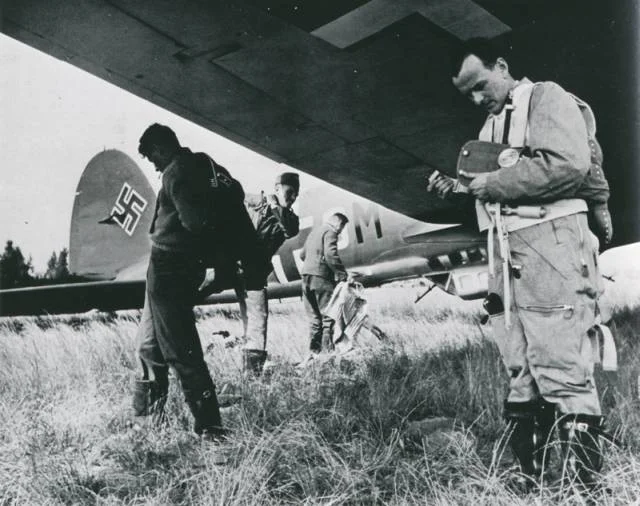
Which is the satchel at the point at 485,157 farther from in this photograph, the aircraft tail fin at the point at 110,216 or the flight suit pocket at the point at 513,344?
the aircraft tail fin at the point at 110,216

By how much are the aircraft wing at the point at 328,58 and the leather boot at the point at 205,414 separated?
4.88 feet

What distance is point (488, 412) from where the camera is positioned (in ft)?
9.12

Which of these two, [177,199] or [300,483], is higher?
[177,199]

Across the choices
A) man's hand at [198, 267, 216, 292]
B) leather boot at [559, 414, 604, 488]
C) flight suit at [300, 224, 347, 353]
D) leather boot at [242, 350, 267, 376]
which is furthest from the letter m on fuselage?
leather boot at [559, 414, 604, 488]

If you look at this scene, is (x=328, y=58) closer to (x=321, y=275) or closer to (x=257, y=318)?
(x=257, y=318)

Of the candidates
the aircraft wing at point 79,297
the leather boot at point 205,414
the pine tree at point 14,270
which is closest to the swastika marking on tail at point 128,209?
the aircraft wing at point 79,297

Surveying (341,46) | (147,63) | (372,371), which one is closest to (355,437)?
(372,371)

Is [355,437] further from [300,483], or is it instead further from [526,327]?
[526,327]

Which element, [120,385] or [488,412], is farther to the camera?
[120,385]

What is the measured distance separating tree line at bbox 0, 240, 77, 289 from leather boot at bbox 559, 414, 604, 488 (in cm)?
1182

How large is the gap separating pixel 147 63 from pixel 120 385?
2.17 metres

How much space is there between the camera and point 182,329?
2822 mm

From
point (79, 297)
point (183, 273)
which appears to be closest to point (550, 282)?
point (183, 273)

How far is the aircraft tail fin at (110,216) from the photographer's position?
12.4m
